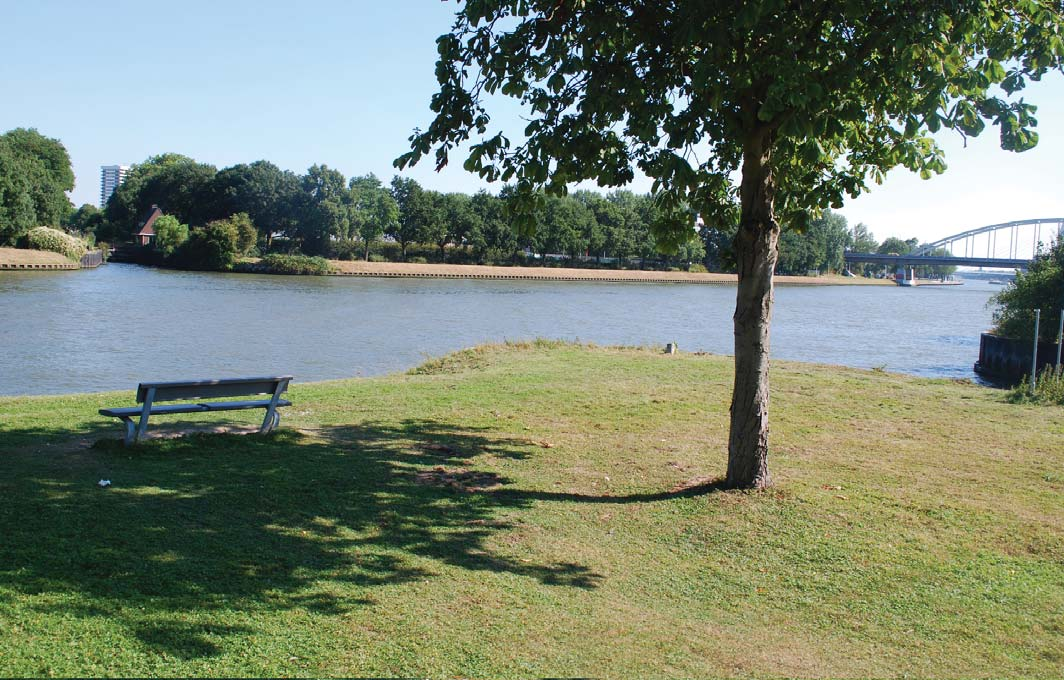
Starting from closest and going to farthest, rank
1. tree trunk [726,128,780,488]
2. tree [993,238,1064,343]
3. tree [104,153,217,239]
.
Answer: tree trunk [726,128,780,488] → tree [993,238,1064,343] → tree [104,153,217,239]

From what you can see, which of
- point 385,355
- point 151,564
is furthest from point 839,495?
point 385,355

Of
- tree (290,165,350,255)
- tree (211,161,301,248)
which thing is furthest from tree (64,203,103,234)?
tree (290,165,350,255)

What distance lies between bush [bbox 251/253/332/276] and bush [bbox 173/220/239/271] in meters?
3.65

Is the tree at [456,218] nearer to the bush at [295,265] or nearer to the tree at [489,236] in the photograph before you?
the tree at [489,236]

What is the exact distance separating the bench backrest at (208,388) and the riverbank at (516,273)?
78.0m

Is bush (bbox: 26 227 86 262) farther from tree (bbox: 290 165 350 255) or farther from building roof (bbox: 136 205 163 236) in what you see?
building roof (bbox: 136 205 163 236)

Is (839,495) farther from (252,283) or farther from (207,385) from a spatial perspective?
(252,283)

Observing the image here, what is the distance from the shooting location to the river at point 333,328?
886 inches

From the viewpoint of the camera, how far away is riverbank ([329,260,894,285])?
8756 cm

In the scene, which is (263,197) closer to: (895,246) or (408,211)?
(408,211)

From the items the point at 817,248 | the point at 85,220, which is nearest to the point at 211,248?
the point at 85,220

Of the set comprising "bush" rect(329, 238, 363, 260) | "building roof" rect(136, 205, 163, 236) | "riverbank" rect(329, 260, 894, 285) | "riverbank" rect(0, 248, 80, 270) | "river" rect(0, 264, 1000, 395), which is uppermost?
"building roof" rect(136, 205, 163, 236)

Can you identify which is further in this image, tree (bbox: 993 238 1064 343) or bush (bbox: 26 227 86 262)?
bush (bbox: 26 227 86 262)

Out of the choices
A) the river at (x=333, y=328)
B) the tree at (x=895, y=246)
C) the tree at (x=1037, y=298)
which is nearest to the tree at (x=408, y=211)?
the river at (x=333, y=328)
